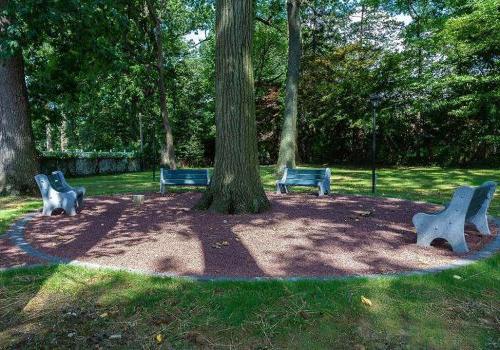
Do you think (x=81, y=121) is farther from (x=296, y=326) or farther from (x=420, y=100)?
(x=296, y=326)

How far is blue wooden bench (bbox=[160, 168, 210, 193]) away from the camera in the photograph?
37.0ft

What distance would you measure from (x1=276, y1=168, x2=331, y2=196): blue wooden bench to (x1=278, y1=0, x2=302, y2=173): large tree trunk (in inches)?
221

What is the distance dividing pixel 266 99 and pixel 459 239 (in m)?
28.1

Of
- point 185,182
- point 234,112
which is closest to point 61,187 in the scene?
point 185,182

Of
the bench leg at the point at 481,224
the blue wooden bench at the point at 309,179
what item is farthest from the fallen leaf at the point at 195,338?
the blue wooden bench at the point at 309,179

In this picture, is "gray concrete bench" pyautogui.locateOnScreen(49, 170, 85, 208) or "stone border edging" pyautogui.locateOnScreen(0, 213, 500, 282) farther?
"gray concrete bench" pyautogui.locateOnScreen(49, 170, 85, 208)

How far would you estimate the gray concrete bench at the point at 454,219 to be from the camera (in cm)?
529

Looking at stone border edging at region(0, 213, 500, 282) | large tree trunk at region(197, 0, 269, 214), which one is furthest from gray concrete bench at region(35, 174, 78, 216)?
large tree trunk at region(197, 0, 269, 214)

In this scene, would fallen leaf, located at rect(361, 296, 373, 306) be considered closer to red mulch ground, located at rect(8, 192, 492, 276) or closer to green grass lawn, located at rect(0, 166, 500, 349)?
green grass lawn, located at rect(0, 166, 500, 349)

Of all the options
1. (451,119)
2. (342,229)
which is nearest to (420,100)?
(451,119)

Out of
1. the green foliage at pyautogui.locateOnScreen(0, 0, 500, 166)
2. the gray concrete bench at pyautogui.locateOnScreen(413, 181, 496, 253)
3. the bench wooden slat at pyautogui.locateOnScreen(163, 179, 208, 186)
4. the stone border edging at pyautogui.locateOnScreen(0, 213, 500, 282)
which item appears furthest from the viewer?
the green foliage at pyautogui.locateOnScreen(0, 0, 500, 166)

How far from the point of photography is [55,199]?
28.1ft

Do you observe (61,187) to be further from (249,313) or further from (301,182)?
(249,313)

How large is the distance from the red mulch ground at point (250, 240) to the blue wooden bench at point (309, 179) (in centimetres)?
184
